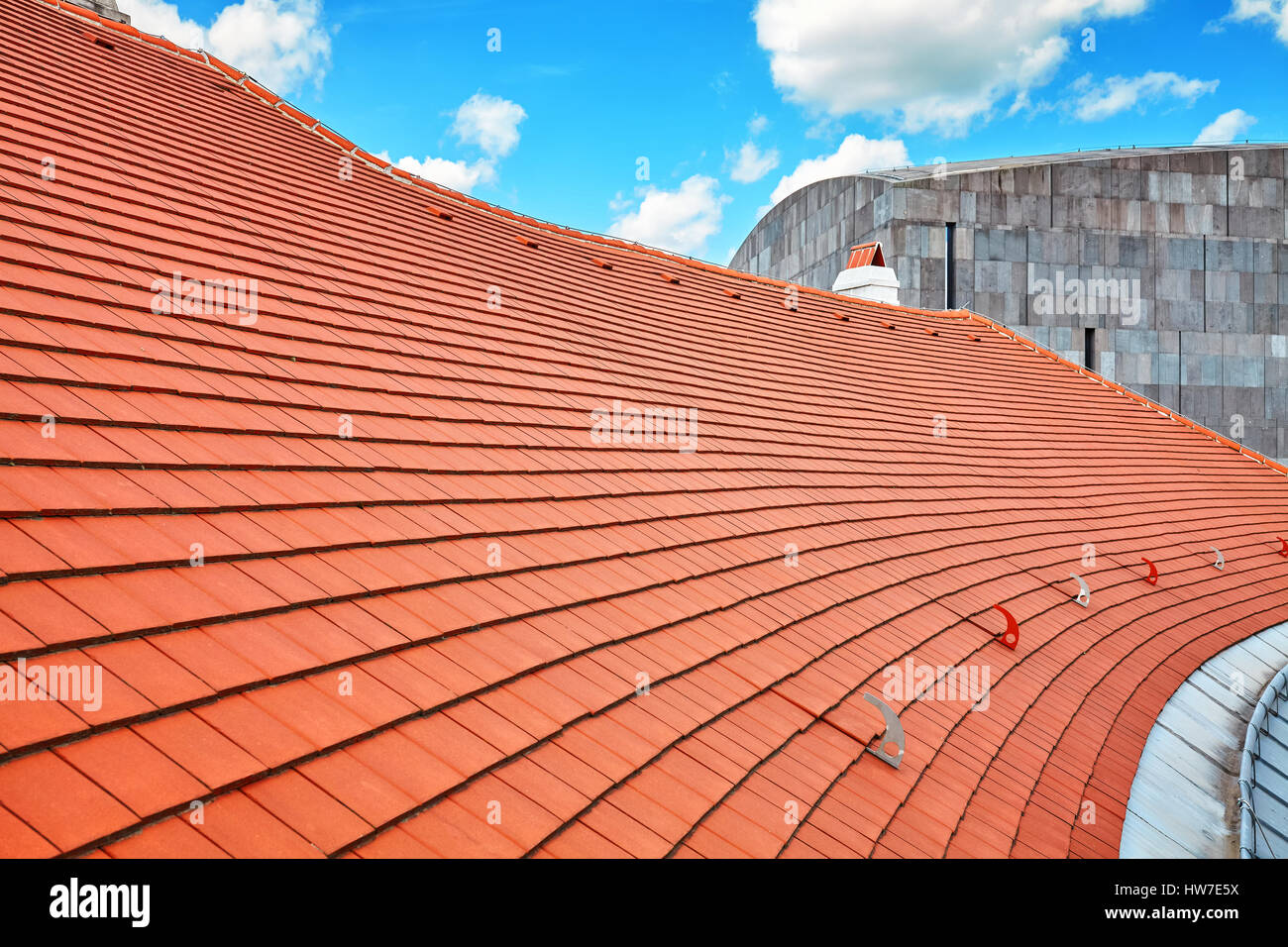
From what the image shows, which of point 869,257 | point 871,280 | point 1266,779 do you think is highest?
point 869,257

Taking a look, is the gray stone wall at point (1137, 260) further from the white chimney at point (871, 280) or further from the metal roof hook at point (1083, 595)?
the metal roof hook at point (1083, 595)

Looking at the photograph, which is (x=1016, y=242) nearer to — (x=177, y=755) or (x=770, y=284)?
(x=770, y=284)

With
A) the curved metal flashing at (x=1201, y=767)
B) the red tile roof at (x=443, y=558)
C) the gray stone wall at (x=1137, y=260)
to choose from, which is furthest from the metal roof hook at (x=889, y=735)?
the gray stone wall at (x=1137, y=260)

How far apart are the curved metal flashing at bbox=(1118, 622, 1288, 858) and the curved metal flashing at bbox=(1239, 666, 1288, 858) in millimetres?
25

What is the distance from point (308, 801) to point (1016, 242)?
86.1ft

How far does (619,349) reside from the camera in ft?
25.2

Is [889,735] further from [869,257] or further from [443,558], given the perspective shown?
[869,257]

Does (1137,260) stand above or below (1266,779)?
above

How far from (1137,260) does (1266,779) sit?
22.1m

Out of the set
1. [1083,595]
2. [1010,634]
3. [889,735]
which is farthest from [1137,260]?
[889,735]

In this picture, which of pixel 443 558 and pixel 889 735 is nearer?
pixel 443 558

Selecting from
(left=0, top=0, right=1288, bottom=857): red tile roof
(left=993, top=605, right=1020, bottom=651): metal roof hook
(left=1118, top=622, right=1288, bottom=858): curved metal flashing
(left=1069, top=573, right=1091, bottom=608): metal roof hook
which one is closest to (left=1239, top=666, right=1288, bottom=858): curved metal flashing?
(left=1118, top=622, right=1288, bottom=858): curved metal flashing

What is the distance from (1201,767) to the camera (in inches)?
265

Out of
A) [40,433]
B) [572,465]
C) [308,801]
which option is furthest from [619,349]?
[308,801]
